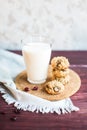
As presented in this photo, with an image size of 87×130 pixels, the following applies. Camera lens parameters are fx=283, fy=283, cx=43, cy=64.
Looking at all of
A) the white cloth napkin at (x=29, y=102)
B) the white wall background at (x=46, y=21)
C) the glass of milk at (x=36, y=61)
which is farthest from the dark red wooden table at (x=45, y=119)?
the white wall background at (x=46, y=21)

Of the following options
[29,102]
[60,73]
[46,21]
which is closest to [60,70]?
[60,73]

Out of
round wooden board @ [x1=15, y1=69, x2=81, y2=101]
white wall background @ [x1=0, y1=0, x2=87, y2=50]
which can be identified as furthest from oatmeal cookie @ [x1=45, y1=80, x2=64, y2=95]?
white wall background @ [x1=0, y1=0, x2=87, y2=50]

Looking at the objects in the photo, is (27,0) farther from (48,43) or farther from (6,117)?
(6,117)

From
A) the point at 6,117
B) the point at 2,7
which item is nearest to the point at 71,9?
the point at 2,7

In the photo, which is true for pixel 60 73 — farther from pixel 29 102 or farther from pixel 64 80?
pixel 29 102

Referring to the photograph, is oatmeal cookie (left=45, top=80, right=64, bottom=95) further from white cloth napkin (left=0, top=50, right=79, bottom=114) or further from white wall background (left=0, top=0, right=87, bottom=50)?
white wall background (left=0, top=0, right=87, bottom=50)

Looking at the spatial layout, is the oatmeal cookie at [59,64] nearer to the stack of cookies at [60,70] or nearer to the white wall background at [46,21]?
the stack of cookies at [60,70]
